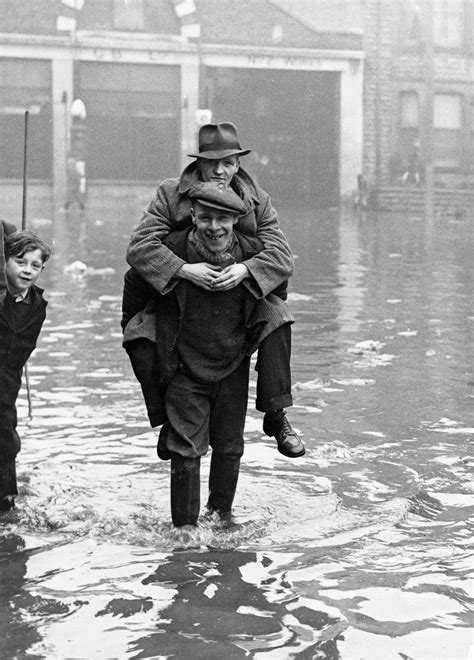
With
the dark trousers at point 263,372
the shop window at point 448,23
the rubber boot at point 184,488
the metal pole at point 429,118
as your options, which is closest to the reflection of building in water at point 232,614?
the rubber boot at point 184,488

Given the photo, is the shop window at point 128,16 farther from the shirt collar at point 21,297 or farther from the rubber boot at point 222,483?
the rubber boot at point 222,483

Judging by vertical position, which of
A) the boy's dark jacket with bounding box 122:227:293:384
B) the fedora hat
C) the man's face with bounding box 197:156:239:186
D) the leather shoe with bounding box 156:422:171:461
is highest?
the fedora hat

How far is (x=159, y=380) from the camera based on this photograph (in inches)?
204

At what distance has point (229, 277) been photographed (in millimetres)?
4957

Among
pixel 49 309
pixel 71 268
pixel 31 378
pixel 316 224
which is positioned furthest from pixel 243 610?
pixel 316 224

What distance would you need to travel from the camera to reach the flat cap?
16.0ft

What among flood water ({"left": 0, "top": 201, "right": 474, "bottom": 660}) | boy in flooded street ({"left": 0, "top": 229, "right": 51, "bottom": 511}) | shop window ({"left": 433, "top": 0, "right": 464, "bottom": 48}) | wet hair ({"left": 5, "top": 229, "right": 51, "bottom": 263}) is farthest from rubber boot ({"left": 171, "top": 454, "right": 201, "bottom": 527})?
shop window ({"left": 433, "top": 0, "right": 464, "bottom": 48})

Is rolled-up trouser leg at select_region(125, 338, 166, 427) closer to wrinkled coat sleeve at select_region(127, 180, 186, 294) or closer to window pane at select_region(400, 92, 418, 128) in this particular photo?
wrinkled coat sleeve at select_region(127, 180, 186, 294)

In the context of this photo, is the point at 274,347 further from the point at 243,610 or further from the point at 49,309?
the point at 49,309

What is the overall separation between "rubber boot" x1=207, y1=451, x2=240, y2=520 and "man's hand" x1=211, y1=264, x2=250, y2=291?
83cm

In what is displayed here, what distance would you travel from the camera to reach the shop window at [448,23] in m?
41.8

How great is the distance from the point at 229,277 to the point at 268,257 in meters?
0.24

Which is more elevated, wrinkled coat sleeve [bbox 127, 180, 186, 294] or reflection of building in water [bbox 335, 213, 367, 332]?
wrinkled coat sleeve [bbox 127, 180, 186, 294]

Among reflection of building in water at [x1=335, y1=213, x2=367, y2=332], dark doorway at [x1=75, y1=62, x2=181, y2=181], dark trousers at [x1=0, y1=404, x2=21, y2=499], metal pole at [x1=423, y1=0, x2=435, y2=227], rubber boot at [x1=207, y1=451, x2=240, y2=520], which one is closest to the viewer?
rubber boot at [x1=207, y1=451, x2=240, y2=520]
